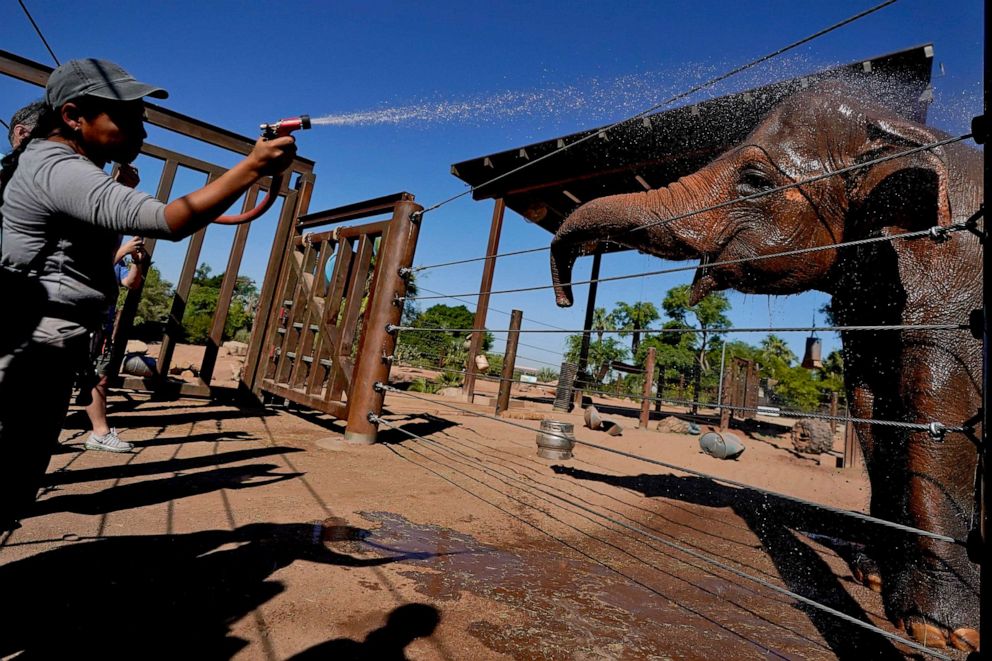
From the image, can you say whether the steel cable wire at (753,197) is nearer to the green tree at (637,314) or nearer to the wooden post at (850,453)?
the wooden post at (850,453)

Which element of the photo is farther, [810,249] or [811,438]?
[811,438]

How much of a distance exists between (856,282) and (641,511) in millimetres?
1886

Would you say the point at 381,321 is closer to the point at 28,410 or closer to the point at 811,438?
the point at 28,410

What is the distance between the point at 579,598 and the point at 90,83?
212 centimetres

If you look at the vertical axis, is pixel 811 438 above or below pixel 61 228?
below

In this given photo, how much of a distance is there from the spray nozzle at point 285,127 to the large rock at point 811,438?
488 inches

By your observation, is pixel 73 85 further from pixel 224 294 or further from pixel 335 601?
pixel 224 294

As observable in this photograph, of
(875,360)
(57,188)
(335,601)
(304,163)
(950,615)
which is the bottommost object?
(335,601)

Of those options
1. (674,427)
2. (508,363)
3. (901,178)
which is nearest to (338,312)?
(901,178)

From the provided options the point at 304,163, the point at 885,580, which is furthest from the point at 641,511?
the point at 304,163

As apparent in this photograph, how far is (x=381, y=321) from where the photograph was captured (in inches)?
172

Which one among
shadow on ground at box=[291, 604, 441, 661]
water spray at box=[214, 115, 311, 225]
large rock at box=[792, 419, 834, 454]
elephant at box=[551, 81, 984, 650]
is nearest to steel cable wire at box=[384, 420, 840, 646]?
elephant at box=[551, 81, 984, 650]

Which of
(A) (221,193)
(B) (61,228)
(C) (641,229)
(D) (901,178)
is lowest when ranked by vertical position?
(B) (61,228)

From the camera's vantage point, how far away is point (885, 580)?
7.16ft
